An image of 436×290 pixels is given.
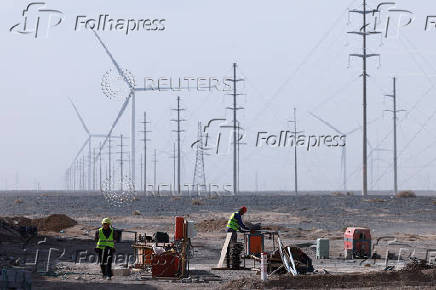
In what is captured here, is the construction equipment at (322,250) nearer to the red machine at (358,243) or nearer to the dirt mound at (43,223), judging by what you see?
the red machine at (358,243)

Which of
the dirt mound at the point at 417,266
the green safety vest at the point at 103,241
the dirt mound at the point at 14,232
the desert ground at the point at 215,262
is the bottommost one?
the desert ground at the point at 215,262

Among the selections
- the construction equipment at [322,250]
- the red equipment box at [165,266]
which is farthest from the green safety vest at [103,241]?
the construction equipment at [322,250]

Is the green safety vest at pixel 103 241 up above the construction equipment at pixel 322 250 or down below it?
above

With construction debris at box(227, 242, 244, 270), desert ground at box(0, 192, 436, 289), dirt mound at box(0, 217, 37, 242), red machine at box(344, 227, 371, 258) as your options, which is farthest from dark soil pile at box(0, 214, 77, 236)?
construction debris at box(227, 242, 244, 270)

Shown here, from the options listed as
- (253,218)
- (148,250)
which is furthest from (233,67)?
(148,250)

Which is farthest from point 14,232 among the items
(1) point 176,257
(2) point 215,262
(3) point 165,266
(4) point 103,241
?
(4) point 103,241

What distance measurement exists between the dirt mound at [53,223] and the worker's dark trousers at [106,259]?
28.3 metres

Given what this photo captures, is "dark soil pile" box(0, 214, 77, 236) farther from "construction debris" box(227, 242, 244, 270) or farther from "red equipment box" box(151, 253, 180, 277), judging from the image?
"red equipment box" box(151, 253, 180, 277)

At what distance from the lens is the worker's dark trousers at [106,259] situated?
2662cm

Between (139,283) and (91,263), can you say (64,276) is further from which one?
(91,263)

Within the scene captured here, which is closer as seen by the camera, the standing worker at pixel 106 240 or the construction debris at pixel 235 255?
the standing worker at pixel 106 240

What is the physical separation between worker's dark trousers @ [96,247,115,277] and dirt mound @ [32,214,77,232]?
28.3 metres

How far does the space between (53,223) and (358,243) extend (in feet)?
87.4

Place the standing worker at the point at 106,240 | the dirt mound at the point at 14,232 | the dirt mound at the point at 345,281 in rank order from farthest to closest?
the dirt mound at the point at 14,232, the standing worker at the point at 106,240, the dirt mound at the point at 345,281
